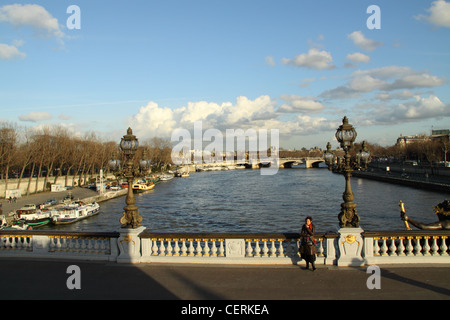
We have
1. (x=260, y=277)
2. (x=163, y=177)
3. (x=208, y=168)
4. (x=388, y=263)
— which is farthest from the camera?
(x=208, y=168)

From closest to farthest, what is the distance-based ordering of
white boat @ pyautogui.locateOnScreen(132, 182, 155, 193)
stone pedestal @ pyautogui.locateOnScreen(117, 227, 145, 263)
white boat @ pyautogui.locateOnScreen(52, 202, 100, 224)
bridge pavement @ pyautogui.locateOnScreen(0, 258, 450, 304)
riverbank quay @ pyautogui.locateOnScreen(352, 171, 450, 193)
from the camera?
bridge pavement @ pyautogui.locateOnScreen(0, 258, 450, 304) < stone pedestal @ pyautogui.locateOnScreen(117, 227, 145, 263) < white boat @ pyautogui.locateOnScreen(52, 202, 100, 224) < riverbank quay @ pyautogui.locateOnScreen(352, 171, 450, 193) < white boat @ pyautogui.locateOnScreen(132, 182, 155, 193)

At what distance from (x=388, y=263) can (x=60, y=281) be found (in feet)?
25.9

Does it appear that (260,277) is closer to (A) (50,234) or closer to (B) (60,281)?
(B) (60,281)

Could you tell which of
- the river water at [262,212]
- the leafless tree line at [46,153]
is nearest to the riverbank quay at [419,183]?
the river water at [262,212]

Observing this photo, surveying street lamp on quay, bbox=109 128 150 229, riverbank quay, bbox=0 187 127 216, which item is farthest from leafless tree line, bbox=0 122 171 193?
street lamp on quay, bbox=109 128 150 229

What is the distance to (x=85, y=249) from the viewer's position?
1041 cm

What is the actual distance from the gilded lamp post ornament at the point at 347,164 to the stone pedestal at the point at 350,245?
20 cm

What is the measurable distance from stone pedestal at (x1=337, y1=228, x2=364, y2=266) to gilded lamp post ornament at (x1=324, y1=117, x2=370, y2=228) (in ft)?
0.65

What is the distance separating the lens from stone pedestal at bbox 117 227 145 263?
9.88 metres

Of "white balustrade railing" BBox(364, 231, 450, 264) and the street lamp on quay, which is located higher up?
the street lamp on quay

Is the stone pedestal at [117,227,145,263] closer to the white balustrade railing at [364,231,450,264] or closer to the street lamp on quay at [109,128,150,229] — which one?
the street lamp on quay at [109,128,150,229]

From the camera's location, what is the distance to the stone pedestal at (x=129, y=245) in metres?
9.88

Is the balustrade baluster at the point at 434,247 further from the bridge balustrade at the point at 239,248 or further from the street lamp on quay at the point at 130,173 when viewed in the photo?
the street lamp on quay at the point at 130,173
